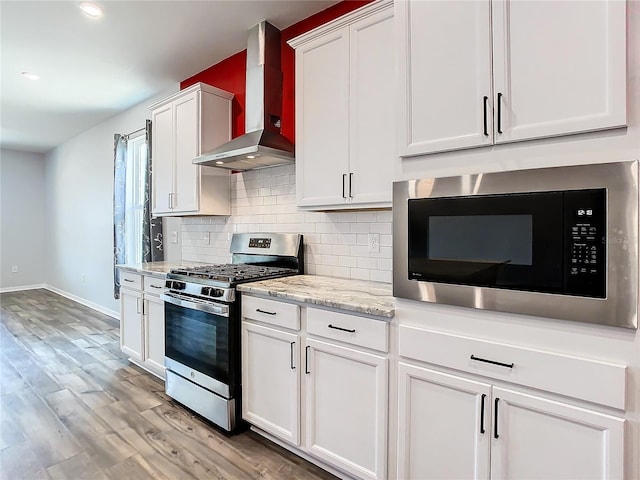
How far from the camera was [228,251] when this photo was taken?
3.46 meters

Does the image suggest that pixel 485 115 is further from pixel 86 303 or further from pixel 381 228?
pixel 86 303

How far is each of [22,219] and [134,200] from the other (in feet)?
13.7

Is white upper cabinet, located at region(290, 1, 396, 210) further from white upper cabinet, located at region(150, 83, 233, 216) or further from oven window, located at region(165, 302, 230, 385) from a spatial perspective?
white upper cabinet, located at region(150, 83, 233, 216)

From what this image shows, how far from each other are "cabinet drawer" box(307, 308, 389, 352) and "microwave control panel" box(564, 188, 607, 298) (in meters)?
0.74

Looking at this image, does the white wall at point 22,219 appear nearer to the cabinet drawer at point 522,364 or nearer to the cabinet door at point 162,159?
the cabinet door at point 162,159

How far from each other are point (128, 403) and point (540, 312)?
2813mm

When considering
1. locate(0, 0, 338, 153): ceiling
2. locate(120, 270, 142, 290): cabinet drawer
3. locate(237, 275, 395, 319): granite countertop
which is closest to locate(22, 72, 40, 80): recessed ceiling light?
locate(0, 0, 338, 153): ceiling

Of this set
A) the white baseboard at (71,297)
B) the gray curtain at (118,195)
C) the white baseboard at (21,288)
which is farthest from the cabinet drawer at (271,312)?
the white baseboard at (21,288)

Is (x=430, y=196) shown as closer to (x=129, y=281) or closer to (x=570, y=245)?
(x=570, y=245)

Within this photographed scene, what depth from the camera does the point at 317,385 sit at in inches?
74.5

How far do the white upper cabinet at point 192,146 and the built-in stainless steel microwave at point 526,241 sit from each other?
2.12 meters

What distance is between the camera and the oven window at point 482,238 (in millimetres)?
1294

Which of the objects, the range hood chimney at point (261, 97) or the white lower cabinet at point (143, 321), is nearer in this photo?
the range hood chimney at point (261, 97)

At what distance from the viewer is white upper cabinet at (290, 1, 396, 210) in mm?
2001
